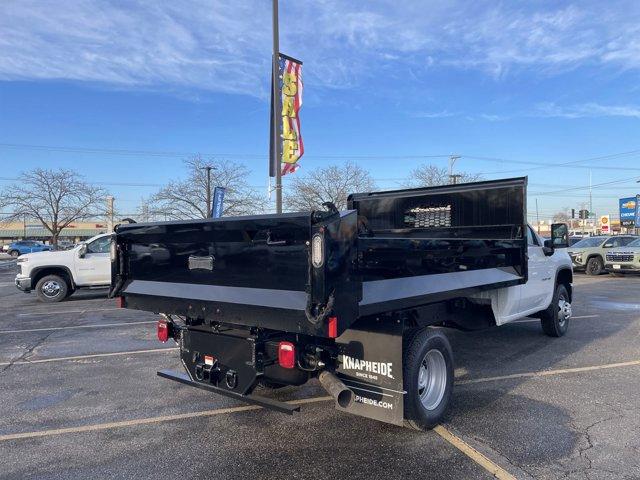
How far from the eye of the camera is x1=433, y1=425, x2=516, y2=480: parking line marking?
340cm

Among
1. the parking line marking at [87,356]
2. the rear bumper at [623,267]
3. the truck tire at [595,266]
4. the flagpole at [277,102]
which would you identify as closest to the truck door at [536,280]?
the parking line marking at [87,356]

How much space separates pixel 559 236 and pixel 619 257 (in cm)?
1536

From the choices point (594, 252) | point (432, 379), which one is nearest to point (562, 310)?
point (432, 379)

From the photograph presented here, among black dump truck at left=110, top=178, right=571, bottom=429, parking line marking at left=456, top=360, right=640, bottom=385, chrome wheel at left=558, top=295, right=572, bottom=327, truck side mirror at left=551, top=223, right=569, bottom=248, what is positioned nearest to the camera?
black dump truck at left=110, top=178, right=571, bottom=429

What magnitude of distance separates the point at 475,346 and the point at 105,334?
20.5ft

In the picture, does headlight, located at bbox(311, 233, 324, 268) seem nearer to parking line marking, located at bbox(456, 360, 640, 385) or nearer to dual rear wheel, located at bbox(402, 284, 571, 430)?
dual rear wheel, located at bbox(402, 284, 571, 430)

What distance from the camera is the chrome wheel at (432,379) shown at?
14.0 feet

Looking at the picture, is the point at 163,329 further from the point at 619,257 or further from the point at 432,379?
the point at 619,257

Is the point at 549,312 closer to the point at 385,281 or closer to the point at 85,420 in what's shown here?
the point at 385,281

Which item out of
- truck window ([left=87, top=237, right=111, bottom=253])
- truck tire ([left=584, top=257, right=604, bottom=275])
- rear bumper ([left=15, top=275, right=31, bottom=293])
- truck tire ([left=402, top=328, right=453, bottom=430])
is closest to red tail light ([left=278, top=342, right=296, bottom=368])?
truck tire ([left=402, top=328, right=453, bottom=430])

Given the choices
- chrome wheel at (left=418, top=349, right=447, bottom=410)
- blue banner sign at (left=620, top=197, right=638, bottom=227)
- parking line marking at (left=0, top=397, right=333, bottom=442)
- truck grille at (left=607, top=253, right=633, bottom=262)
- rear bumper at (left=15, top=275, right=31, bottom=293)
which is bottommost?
parking line marking at (left=0, top=397, right=333, bottom=442)

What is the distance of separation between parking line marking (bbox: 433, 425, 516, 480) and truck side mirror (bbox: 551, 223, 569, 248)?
4088mm

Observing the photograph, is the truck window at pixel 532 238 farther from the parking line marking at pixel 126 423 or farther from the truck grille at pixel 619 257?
the truck grille at pixel 619 257

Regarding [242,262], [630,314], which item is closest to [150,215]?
[630,314]
